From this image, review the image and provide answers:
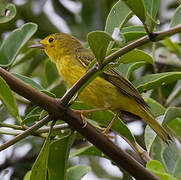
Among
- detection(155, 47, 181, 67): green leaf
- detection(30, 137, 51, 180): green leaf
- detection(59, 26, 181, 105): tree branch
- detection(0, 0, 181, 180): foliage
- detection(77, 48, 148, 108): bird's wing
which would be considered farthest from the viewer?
detection(155, 47, 181, 67): green leaf

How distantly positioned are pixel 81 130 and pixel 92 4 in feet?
8.89

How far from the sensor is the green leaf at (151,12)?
1924 millimetres

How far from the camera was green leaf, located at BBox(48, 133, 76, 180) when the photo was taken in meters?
2.81

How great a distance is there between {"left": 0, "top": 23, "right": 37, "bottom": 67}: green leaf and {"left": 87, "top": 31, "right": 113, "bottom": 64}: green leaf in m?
0.89

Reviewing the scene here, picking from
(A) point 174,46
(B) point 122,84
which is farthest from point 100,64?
(A) point 174,46

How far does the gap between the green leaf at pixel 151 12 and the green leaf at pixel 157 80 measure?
2.37ft

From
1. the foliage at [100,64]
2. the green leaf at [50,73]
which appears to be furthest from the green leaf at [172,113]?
the green leaf at [50,73]

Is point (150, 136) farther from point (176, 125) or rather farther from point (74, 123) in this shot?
point (74, 123)

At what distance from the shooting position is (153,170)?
2.24 meters

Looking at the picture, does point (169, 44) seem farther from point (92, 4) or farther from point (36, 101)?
point (36, 101)

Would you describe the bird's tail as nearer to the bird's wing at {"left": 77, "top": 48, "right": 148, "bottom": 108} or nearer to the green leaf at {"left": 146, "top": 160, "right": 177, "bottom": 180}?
the bird's wing at {"left": 77, "top": 48, "right": 148, "bottom": 108}

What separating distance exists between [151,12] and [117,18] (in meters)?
0.50

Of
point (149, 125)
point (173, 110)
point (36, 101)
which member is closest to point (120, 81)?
point (149, 125)

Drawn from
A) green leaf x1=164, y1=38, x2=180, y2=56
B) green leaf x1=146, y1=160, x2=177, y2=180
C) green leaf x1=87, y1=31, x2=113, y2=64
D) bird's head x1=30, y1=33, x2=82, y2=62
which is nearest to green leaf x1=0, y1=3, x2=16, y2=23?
bird's head x1=30, y1=33, x2=82, y2=62
